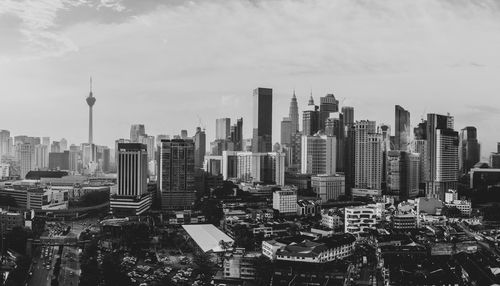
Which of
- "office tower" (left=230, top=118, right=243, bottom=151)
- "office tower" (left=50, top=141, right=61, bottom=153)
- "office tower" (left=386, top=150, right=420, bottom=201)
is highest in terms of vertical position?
"office tower" (left=230, top=118, right=243, bottom=151)

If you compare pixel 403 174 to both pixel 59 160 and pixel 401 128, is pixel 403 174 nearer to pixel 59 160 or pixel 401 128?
pixel 401 128

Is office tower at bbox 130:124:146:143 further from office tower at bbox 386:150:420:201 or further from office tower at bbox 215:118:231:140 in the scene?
office tower at bbox 386:150:420:201

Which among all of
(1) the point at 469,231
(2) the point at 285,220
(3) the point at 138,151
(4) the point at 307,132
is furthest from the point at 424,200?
(4) the point at 307,132

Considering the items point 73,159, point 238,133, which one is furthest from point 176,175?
point 73,159

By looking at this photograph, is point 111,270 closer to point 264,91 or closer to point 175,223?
point 175,223

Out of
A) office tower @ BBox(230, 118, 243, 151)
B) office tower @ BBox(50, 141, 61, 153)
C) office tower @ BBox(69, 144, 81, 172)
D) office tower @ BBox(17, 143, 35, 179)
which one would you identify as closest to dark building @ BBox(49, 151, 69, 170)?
office tower @ BBox(69, 144, 81, 172)
